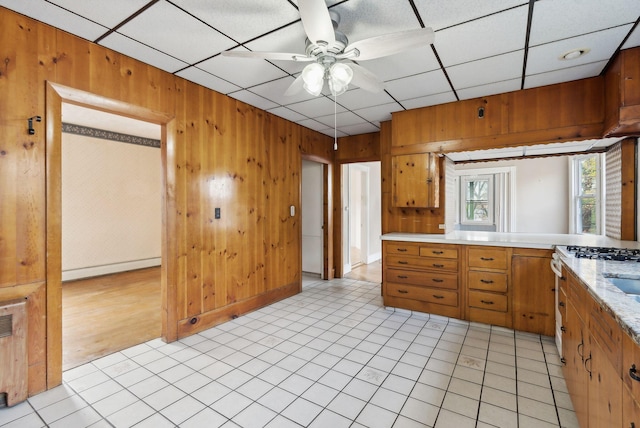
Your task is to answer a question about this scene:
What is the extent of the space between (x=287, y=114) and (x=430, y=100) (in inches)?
73.0

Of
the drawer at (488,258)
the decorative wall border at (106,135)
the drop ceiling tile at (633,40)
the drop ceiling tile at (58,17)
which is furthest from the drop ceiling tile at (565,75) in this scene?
the decorative wall border at (106,135)

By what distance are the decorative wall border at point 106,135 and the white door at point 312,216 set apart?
3305 mm

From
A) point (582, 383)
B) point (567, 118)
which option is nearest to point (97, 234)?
point (582, 383)

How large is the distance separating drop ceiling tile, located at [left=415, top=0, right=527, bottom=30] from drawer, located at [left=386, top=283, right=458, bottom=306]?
2.66 meters

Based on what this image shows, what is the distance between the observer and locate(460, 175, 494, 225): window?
6230 mm

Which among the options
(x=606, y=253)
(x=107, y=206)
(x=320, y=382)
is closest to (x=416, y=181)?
(x=606, y=253)

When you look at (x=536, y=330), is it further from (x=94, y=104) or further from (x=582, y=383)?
(x=94, y=104)

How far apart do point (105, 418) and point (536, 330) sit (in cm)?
365

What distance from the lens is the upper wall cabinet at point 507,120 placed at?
296cm

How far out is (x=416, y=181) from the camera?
12.6ft

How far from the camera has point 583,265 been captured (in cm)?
189

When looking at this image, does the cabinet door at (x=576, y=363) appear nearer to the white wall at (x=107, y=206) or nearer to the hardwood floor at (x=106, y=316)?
the hardwood floor at (x=106, y=316)

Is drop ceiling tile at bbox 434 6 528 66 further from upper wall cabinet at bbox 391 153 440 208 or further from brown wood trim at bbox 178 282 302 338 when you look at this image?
brown wood trim at bbox 178 282 302 338

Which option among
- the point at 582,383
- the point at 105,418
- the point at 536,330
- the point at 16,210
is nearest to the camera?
the point at 582,383
